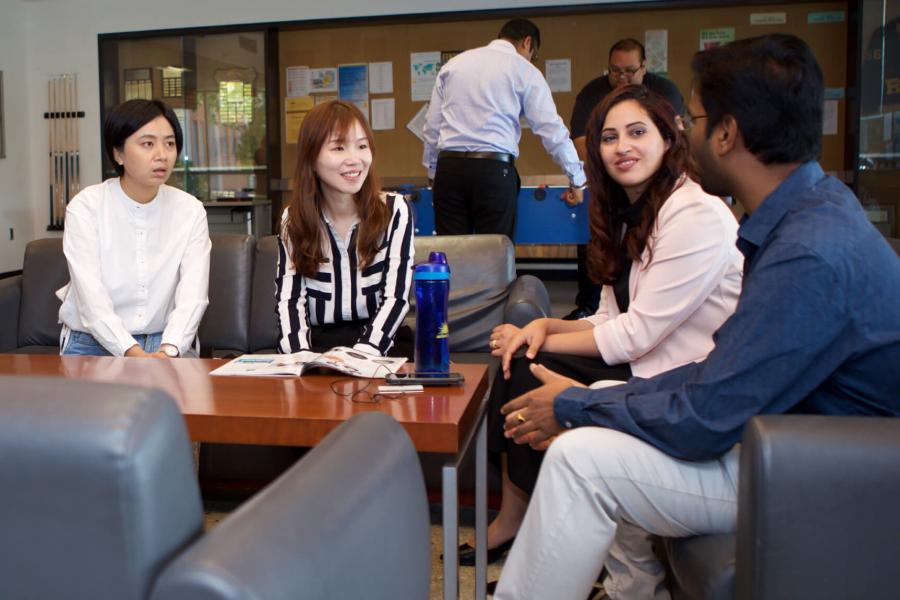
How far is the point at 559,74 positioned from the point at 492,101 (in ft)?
11.3

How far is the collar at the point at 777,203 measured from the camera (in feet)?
4.66

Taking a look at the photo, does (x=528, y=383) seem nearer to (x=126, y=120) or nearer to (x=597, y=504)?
(x=597, y=504)

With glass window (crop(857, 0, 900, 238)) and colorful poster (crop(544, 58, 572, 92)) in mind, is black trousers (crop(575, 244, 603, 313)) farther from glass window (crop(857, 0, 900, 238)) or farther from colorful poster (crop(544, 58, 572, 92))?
colorful poster (crop(544, 58, 572, 92))

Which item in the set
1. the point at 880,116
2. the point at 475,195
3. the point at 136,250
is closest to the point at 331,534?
the point at 136,250

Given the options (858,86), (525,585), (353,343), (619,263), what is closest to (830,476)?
(525,585)

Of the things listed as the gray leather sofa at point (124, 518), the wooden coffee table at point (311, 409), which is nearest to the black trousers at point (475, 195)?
the wooden coffee table at point (311, 409)

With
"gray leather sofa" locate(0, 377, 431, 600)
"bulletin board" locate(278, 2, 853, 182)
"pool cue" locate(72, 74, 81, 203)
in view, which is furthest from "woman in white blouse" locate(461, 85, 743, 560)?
"pool cue" locate(72, 74, 81, 203)

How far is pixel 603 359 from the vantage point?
7.02 feet

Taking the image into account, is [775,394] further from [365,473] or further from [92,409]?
[92,409]

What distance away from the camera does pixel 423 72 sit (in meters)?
7.58

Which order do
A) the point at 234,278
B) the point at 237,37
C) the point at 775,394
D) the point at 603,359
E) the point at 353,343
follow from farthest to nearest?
the point at 237,37 → the point at 234,278 → the point at 353,343 → the point at 603,359 → the point at 775,394

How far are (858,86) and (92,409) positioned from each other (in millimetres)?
6826

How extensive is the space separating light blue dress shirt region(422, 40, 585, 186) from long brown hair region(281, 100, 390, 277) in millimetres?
1815

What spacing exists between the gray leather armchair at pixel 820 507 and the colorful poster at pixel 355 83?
6.89 m
